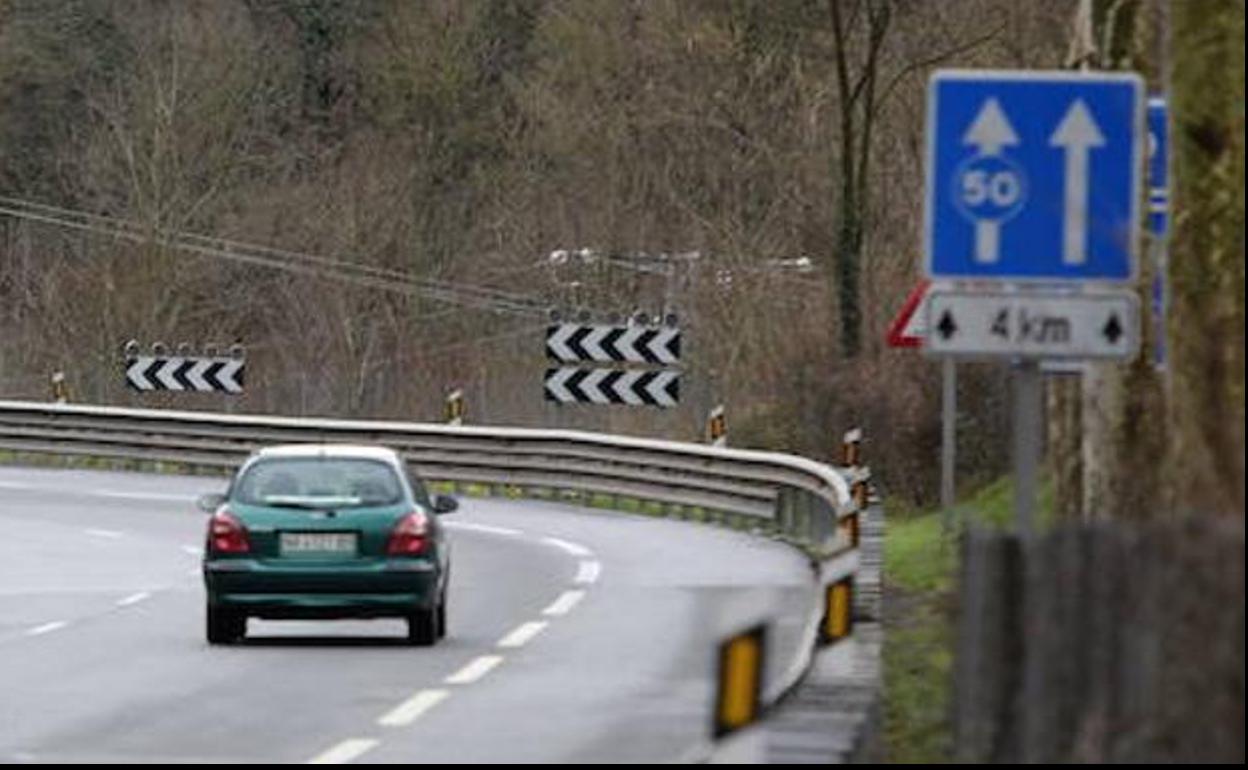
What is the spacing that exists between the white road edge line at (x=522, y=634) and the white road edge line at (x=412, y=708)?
3.89 m

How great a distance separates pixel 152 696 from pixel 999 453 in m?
18.8

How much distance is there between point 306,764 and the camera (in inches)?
704

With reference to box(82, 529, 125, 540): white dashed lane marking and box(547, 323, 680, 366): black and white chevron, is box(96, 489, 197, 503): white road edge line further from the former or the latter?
box(82, 529, 125, 540): white dashed lane marking

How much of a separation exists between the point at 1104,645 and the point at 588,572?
2344cm

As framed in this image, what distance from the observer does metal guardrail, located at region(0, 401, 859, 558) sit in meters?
40.7

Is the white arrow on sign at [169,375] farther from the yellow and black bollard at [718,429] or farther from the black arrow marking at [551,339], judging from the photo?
the yellow and black bollard at [718,429]

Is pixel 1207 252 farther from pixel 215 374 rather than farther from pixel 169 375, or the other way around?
pixel 169 375

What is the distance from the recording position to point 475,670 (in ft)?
79.2

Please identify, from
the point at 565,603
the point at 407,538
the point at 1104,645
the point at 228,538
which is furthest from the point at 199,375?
the point at 1104,645

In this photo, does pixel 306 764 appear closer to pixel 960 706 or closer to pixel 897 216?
pixel 960 706

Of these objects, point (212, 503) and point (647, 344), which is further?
point (647, 344)

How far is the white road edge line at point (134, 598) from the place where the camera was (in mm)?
30977

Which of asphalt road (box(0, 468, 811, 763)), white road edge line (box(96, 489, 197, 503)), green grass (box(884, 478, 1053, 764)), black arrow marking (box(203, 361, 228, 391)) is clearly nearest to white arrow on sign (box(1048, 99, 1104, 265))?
green grass (box(884, 478, 1053, 764))

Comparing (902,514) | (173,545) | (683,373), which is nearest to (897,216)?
(683,373)
